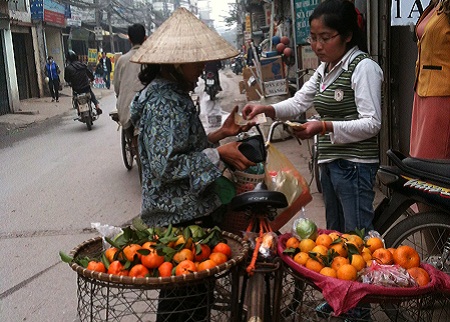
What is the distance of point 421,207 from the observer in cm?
316

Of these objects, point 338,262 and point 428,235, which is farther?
point 428,235

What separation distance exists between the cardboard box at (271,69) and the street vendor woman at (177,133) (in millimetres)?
8009

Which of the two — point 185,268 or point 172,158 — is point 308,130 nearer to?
point 172,158

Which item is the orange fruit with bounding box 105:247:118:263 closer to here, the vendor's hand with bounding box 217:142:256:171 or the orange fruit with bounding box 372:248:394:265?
the vendor's hand with bounding box 217:142:256:171

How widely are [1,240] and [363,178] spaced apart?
3.95 m

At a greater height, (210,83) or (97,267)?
(210,83)

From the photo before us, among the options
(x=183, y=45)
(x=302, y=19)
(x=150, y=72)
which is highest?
(x=302, y=19)

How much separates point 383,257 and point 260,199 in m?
0.59

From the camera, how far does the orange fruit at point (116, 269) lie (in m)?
2.17

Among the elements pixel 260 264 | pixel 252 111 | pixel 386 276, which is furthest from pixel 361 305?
pixel 252 111

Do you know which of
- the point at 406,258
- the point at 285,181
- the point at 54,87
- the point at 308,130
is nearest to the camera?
the point at 406,258

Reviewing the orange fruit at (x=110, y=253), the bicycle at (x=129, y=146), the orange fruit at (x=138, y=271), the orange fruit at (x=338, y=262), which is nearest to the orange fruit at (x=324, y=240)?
the orange fruit at (x=338, y=262)

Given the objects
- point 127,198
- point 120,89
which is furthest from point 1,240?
point 120,89

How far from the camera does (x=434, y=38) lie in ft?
10.1
